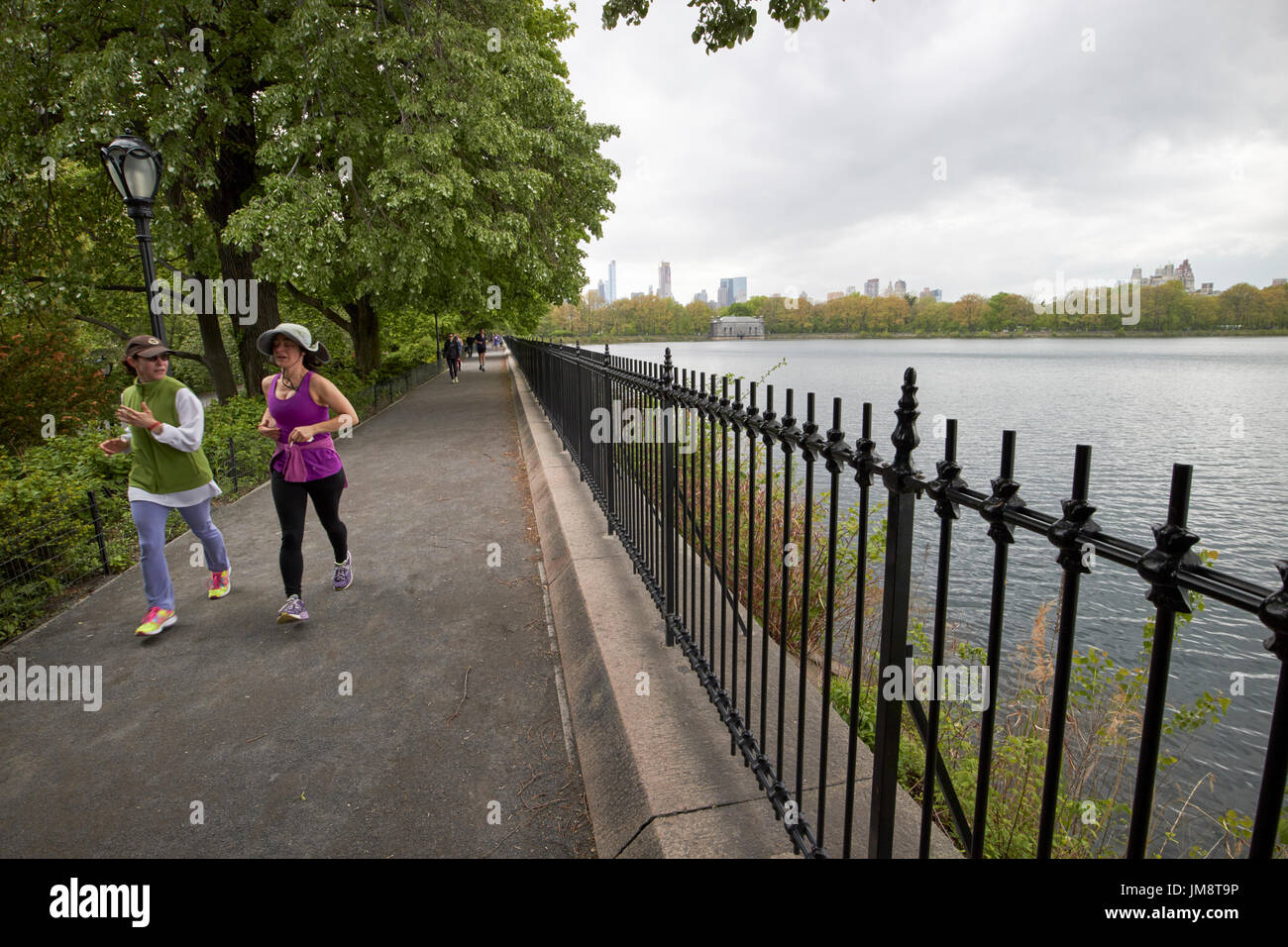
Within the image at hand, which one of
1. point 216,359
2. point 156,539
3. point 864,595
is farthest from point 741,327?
point 864,595

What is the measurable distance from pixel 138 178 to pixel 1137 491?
16.8m

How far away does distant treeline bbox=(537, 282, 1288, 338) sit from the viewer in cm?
7362

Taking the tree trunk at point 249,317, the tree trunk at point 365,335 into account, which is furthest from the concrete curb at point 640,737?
the tree trunk at point 365,335

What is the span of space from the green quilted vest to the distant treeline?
4804 cm

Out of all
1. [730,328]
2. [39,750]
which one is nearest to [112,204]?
[39,750]

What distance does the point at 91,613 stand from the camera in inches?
209

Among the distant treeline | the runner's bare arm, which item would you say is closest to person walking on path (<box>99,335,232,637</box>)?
the runner's bare arm

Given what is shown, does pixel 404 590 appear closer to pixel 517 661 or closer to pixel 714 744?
pixel 517 661

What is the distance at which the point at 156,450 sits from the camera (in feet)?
15.6

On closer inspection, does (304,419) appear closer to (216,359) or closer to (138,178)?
(138,178)

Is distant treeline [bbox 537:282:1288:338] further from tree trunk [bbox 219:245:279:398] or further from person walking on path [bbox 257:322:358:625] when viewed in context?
person walking on path [bbox 257:322:358:625]

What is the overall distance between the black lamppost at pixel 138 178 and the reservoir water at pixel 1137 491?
600 centimetres

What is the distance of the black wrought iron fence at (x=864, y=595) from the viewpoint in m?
1.14

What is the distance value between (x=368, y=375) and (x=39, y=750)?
19.5m
